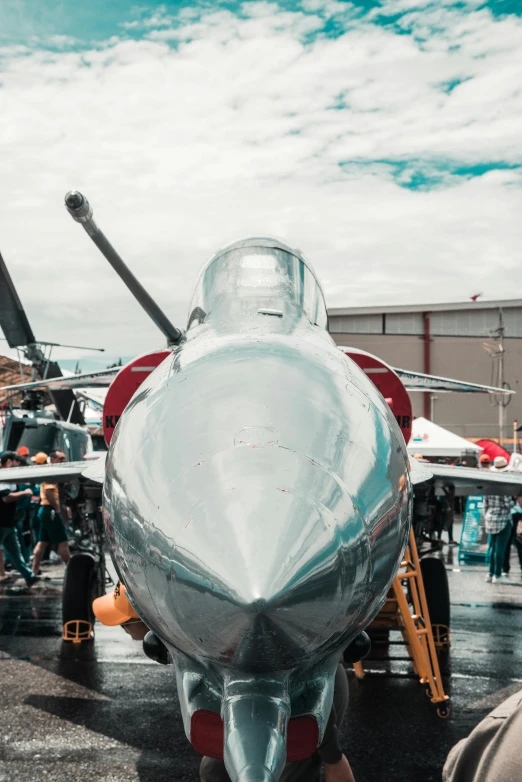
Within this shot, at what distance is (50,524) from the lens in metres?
10.2

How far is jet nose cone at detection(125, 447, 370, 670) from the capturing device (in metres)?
1.67

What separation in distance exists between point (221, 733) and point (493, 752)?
808 mm

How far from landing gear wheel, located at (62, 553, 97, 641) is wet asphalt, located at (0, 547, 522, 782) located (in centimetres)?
23

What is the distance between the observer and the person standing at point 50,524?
9.98 m

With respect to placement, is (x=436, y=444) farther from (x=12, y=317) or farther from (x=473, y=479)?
(x=473, y=479)

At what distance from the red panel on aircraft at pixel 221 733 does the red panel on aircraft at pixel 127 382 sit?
2168 millimetres

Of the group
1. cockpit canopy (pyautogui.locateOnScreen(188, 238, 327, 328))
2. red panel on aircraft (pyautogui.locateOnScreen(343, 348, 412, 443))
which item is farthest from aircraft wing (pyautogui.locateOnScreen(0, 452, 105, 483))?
red panel on aircraft (pyautogui.locateOnScreen(343, 348, 412, 443))

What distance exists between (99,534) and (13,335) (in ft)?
28.8

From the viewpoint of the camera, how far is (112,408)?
14.0ft

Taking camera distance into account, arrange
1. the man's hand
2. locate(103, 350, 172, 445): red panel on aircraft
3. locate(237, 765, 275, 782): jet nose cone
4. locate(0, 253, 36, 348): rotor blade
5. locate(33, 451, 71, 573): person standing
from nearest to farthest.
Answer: locate(237, 765, 275, 782): jet nose cone < the man's hand < locate(103, 350, 172, 445): red panel on aircraft < locate(33, 451, 71, 573): person standing < locate(0, 253, 36, 348): rotor blade

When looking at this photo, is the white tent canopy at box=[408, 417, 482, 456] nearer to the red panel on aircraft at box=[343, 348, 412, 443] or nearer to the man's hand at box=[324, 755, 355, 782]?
the red panel on aircraft at box=[343, 348, 412, 443]

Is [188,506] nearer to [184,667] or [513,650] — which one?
[184,667]

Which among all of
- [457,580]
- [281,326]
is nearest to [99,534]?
[281,326]

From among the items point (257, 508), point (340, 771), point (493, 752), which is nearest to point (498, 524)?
point (340, 771)
